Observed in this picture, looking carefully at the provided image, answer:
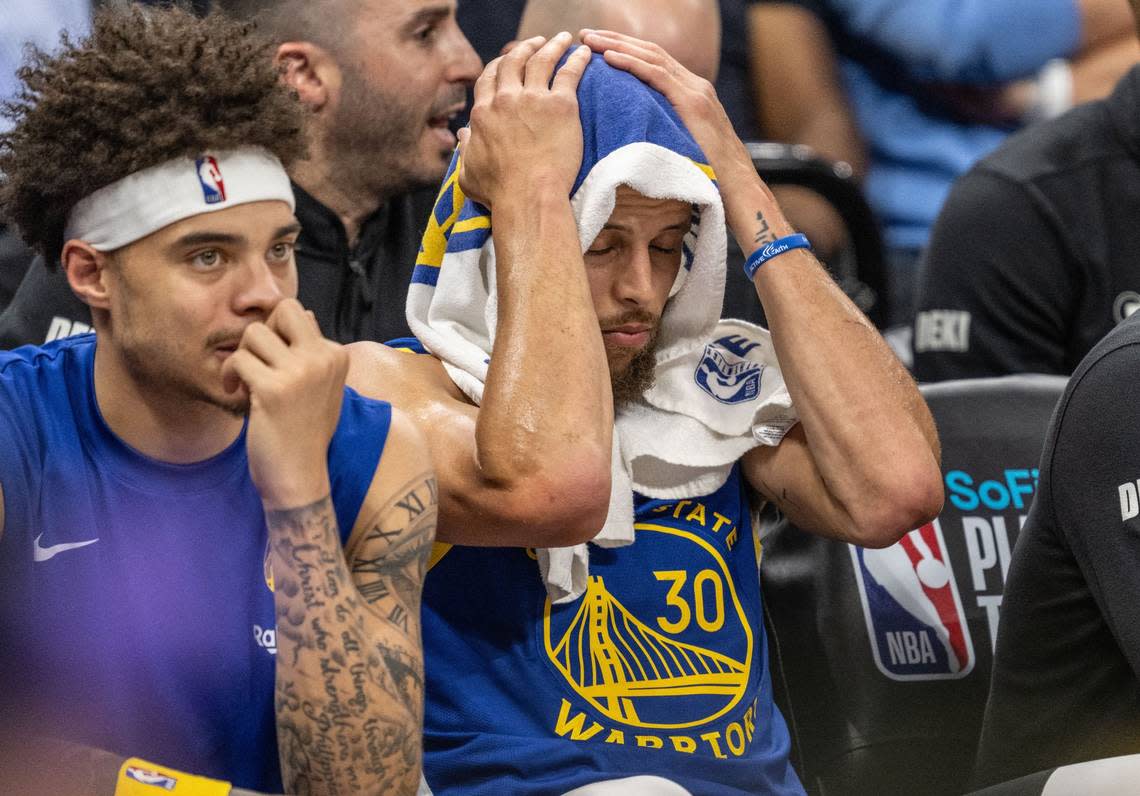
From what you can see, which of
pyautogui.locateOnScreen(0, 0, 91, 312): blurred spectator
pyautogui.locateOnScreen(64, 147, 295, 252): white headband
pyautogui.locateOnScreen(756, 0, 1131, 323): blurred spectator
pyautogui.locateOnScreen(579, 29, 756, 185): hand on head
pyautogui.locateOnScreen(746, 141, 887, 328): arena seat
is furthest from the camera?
pyautogui.locateOnScreen(756, 0, 1131, 323): blurred spectator

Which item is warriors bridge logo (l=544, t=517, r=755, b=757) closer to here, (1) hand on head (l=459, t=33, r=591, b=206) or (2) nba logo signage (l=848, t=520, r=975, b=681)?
(2) nba logo signage (l=848, t=520, r=975, b=681)

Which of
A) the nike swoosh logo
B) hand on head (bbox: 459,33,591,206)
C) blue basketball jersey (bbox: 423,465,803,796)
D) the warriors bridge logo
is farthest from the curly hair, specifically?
the warriors bridge logo

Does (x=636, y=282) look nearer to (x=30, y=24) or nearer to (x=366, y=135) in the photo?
(x=366, y=135)

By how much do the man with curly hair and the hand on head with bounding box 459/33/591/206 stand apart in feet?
0.91

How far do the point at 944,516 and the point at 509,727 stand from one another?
2.95 ft

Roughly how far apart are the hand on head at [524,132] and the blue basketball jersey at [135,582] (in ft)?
1.28

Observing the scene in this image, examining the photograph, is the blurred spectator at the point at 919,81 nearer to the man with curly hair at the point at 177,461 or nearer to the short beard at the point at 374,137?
the short beard at the point at 374,137

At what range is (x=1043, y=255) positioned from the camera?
3.63 meters

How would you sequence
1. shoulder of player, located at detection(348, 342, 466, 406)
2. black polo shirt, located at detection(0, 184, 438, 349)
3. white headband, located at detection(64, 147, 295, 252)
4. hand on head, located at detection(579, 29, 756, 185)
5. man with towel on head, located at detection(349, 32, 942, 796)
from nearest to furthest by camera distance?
1. white headband, located at detection(64, 147, 295, 252)
2. man with towel on head, located at detection(349, 32, 942, 796)
3. shoulder of player, located at detection(348, 342, 466, 406)
4. hand on head, located at detection(579, 29, 756, 185)
5. black polo shirt, located at detection(0, 184, 438, 349)

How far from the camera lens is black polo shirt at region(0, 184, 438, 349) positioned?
297 cm

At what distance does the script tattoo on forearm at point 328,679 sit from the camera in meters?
1.84

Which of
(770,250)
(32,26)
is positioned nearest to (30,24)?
(32,26)

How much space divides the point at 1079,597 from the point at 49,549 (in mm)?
1374

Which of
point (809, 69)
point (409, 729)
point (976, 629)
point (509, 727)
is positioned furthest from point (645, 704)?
point (809, 69)
